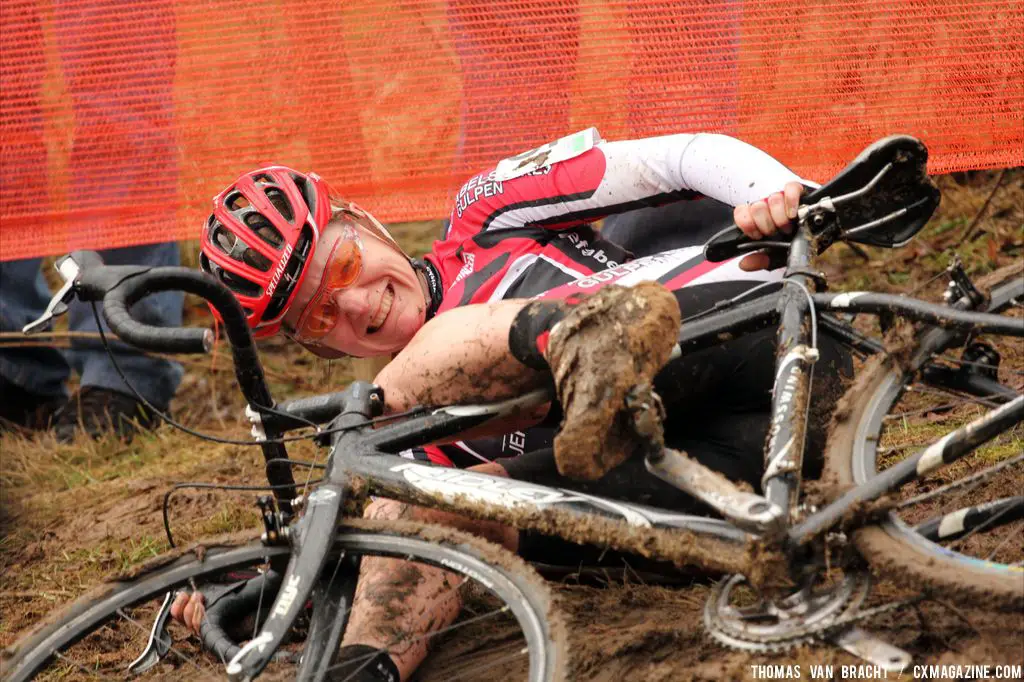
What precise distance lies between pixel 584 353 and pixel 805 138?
238 centimetres

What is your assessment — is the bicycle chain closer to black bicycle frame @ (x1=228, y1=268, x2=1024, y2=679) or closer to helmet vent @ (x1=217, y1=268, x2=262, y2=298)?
black bicycle frame @ (x1=228, y1=268, x2=1024, y2=679)

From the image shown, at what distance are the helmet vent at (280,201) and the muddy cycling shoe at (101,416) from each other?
246cm

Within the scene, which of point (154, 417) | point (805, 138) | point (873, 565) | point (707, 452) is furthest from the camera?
point (154, 417)

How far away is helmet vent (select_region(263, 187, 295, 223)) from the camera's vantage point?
3.05 metres

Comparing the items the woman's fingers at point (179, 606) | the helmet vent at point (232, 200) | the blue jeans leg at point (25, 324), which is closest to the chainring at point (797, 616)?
the woman's fingers at point (179, 606)

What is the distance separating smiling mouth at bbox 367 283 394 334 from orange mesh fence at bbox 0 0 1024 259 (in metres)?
1.37

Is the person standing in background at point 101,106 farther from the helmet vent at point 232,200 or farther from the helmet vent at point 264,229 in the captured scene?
the helmet vent at point 264,229

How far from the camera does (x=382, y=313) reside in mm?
3189

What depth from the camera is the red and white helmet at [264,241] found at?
296 centimetres

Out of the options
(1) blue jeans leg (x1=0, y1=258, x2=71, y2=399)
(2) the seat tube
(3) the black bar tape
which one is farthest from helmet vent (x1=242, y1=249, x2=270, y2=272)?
(1) blue jeans leg (x1=0, y1=258, x2=71, y2=399)

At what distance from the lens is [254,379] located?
2600mm

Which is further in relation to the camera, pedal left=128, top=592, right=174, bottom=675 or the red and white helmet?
the red and white helmet

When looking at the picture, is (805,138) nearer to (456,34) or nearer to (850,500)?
(456,34)

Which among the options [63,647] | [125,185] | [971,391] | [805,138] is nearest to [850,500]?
[971,391]
